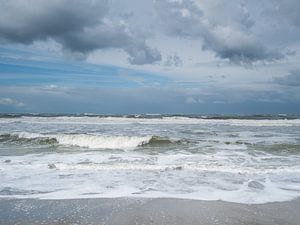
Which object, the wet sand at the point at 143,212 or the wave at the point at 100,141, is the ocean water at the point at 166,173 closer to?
the wet sand at the point at 143,212

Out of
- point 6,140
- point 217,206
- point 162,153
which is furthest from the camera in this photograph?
point 6,140

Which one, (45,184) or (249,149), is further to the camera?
(249,149)

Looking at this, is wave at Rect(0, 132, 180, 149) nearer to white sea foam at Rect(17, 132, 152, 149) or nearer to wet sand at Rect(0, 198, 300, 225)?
white sea foam at Rect(17, 132, 152, 149)

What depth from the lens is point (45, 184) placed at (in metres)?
9.08

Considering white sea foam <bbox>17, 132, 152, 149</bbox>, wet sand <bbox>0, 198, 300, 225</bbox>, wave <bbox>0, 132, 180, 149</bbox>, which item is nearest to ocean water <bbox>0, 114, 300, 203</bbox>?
wet sand <bbox>0, 198, 300, 225</bbox>

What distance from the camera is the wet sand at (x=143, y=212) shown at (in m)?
5.96

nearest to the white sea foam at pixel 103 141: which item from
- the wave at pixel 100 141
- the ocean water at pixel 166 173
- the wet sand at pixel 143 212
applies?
the wave at pixel 100 141

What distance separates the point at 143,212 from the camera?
649 centimetres

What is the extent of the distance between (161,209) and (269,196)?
2.75 meters

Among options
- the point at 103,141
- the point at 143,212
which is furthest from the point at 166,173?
the point at 103,141

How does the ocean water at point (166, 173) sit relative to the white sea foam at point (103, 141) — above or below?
below

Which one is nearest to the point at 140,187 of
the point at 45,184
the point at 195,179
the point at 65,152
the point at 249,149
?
the point at 195,179

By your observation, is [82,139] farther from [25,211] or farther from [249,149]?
[25,211]

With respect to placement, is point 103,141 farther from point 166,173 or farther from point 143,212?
point 143,212
